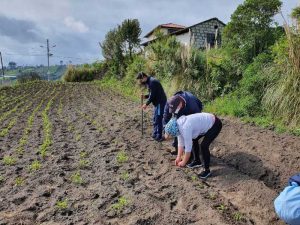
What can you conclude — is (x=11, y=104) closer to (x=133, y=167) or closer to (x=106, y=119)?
(x=106, y=119)

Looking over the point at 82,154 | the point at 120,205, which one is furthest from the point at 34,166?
the point at 120,205

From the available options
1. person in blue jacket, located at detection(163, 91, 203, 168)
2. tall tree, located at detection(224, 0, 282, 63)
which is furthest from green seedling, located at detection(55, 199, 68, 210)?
tall tree, located at detection(224, 0, 282, 63)

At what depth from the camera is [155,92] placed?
8320mm

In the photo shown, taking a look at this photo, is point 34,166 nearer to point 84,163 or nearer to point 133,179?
point 84,163

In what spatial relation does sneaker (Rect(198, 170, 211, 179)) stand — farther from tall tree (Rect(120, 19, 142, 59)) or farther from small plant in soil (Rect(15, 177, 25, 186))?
tall tree (Rect(120, 19, 142, 59))

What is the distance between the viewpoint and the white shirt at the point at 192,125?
5.68 metres

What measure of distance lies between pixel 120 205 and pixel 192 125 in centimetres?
162

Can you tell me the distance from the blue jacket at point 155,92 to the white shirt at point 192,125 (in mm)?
2545

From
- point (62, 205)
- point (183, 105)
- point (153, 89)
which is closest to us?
point (62, 205)

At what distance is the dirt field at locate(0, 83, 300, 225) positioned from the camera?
473 centimetres

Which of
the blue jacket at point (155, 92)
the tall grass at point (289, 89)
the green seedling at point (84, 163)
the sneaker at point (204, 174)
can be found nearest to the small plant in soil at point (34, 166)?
the green seedling at point (84, 163)

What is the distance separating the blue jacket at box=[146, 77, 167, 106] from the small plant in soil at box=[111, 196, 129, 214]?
3.46 m

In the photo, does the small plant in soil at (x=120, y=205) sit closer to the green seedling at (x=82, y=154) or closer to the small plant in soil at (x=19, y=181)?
the small plant in soil at (x=19, y=181)

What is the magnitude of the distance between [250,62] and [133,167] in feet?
23.2
